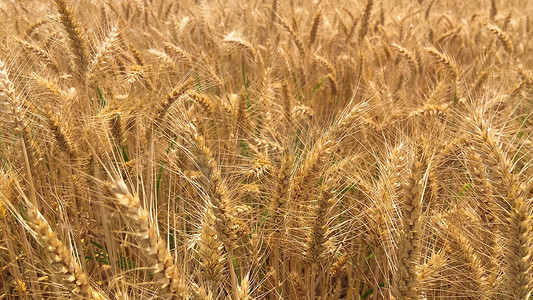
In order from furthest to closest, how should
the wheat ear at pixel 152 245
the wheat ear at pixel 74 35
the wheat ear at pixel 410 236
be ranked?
the wheat ear at pixel 74 35 < the wheat ear at pixel 410 236 < the wheat ear at pixel 152 245

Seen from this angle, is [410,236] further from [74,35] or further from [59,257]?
[74,35]

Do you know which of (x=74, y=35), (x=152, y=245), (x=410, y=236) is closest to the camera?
(x=152, y=245)

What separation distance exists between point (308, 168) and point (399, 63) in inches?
90.5

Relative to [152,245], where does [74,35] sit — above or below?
above

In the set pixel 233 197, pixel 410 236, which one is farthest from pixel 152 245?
pixel 233 197

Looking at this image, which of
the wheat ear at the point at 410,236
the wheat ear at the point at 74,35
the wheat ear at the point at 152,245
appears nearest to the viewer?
the wheat ear at the point at 152,245

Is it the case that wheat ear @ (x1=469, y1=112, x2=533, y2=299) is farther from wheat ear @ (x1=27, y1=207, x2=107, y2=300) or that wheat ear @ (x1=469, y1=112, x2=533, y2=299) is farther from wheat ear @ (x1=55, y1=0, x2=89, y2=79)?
wheat ear @ (x1=55, y1=0, x2=89, y2=79)

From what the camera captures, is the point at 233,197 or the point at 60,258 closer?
the point at 60,258

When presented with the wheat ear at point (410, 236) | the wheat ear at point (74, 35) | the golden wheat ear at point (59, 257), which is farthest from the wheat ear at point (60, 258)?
the wheat ear at point (74, 35)

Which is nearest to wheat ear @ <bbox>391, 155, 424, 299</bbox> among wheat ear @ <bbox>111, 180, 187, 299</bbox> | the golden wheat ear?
wheat ear @ <bbox>111, 180, 187, 299</bbox>

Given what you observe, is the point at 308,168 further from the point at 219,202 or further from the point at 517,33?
the point at 517,33

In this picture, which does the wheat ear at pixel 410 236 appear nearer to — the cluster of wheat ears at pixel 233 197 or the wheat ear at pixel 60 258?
the cluster of wheat ears at pixel 233 197

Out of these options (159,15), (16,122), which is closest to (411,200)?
(16,122)

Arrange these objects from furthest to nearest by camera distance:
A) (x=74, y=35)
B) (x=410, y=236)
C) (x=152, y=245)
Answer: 1. (x=74, y=35)
2. (x=410, y=236)
3. (x=152, y=245)
